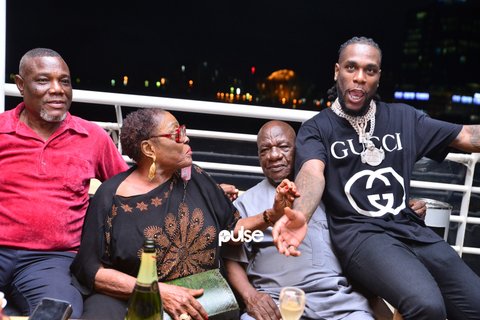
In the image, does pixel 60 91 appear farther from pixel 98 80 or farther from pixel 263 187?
pixel 98 80

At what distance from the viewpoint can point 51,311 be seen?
59.6 inches

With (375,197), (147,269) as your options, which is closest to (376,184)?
(375,197)

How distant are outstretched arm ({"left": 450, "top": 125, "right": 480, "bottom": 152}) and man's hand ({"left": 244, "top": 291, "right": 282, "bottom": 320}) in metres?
1.04

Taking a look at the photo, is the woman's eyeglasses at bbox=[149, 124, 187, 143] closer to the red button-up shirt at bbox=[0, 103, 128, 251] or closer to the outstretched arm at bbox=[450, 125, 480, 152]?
the red button-up shirt at bbox=[0, 103, 128, 251]

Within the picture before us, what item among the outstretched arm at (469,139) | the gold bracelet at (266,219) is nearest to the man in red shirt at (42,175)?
the gold bracelet at (266,219)

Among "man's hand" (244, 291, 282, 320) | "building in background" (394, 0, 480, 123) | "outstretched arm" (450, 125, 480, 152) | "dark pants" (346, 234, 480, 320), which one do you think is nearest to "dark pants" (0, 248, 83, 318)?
"man's hand" (244, 291, 282, 320)

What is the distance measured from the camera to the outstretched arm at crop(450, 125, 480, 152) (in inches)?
88.1

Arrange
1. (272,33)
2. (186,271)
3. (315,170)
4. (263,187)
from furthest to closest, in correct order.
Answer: (272,33), (263,187), (315,170), (186,271)

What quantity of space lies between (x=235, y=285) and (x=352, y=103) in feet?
2.96

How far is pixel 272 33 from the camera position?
31562 millimetres

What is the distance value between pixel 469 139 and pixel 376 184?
455 mm

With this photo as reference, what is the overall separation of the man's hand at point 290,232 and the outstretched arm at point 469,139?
0.88m

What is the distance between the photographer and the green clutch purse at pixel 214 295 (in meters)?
1.92

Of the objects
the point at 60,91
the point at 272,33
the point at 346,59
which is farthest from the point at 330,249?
the point at 272,33
